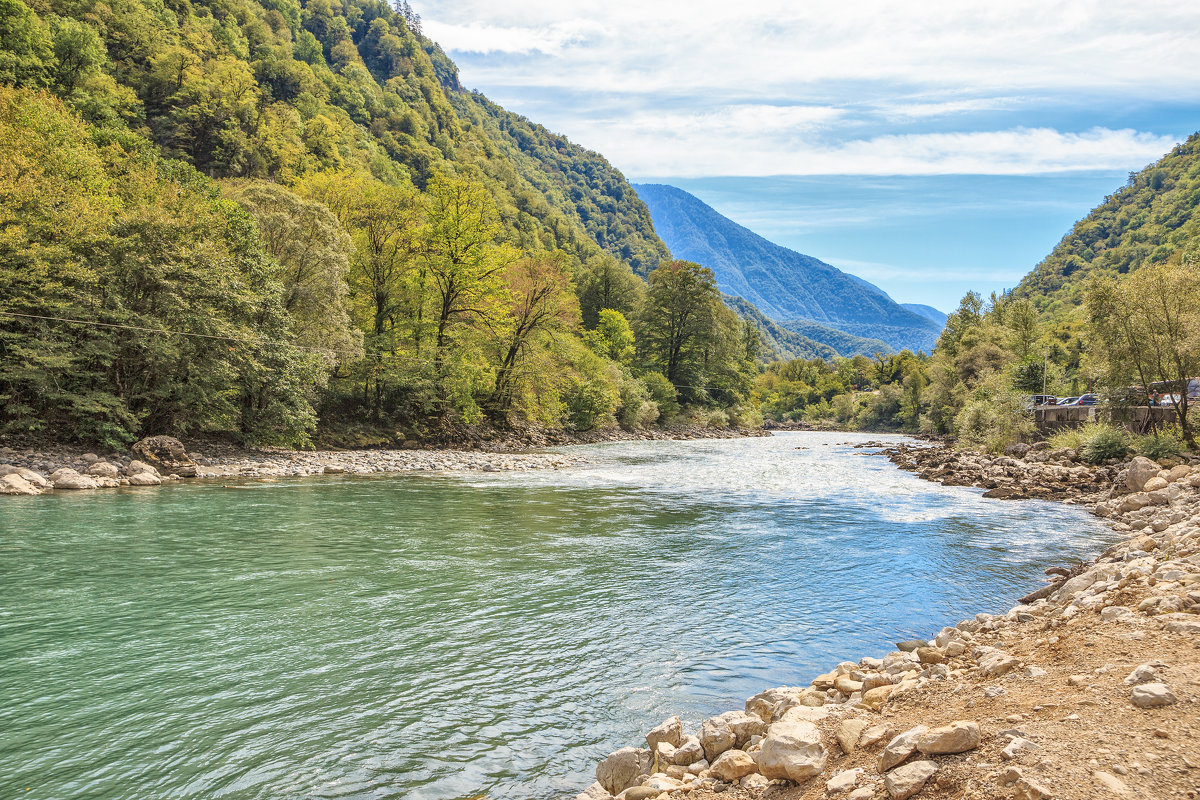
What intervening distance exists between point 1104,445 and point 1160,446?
2.65 m

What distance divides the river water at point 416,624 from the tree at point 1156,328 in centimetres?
1054

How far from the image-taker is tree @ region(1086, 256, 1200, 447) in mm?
23297

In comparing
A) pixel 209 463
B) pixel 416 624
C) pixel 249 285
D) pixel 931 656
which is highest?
pixel 249 285

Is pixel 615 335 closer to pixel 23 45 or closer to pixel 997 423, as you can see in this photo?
pixel 997 423

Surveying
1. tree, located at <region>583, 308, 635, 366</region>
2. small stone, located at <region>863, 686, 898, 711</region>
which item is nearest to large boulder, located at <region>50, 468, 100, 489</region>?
small stone, located at <region>863, 686, 898, 711</region>

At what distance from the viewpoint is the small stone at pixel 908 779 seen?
3.37 meters

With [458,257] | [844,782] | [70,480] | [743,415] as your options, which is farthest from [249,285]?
[743,415]

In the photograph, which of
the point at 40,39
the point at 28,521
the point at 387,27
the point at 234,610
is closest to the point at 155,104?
the point at 40,39

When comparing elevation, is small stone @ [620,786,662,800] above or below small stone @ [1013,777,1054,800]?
below

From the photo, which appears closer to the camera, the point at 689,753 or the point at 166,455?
the point at 689,753

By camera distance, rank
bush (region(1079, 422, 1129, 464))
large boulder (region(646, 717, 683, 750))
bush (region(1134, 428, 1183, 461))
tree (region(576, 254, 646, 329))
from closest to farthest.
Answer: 1. large boulder (region(646, 717, 683, 750))
2. bush (region(1134, 428, 1183, 461))
3. bush (region(1079, 422, 1129, 464))
4. tree (region(576, 254, 646, 329))

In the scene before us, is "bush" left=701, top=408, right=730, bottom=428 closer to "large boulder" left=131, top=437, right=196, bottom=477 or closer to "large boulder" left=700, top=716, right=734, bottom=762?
"large boulder" left=131, top=437, right=196, bottom=477

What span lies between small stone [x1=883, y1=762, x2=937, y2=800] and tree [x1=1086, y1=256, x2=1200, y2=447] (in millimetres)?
27930

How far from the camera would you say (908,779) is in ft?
11.2
